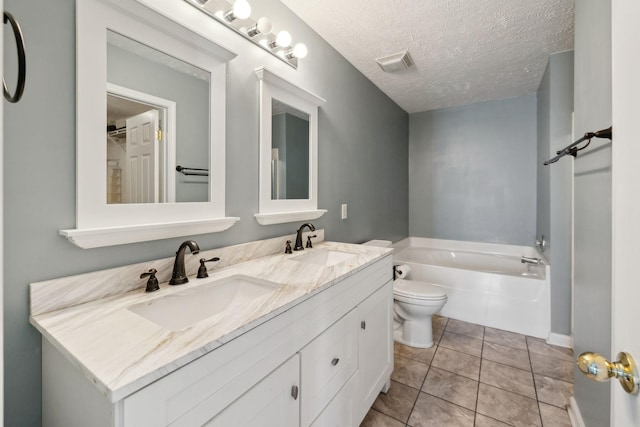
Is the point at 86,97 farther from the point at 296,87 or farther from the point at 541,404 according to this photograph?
the point at 541,404

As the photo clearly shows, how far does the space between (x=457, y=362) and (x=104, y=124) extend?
2.43 m

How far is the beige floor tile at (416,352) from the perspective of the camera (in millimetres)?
2107

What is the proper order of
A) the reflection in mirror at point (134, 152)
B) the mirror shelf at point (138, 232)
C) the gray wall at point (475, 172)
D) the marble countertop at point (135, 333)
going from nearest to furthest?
the marble countertop at point (135, 333) → the mirror shelf at point (138, 232) → the reflection in mirror at point (134, 152) → the gray wall at point (475, 172)

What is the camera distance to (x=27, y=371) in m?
0.85

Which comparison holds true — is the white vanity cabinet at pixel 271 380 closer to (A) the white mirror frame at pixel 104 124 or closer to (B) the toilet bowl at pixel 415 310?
(A) the white mirror frame at pixel 104 124

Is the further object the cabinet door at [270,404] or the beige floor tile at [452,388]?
the beige floor tile at [452,388]

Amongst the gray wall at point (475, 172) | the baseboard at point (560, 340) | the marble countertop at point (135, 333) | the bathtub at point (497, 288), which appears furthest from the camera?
the gray wall at point (475, 172)

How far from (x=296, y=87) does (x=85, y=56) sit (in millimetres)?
1032

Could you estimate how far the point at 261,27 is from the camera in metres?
1.42

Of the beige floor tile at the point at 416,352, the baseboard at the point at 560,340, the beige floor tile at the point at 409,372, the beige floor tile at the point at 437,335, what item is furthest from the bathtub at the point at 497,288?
the beige floor tile at the point at 409,372

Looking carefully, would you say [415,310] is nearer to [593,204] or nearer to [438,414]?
[438,414]

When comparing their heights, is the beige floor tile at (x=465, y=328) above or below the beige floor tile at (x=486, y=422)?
above

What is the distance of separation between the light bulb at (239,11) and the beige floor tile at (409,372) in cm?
223

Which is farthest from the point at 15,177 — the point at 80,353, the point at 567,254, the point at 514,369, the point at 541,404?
the point at 567,254
